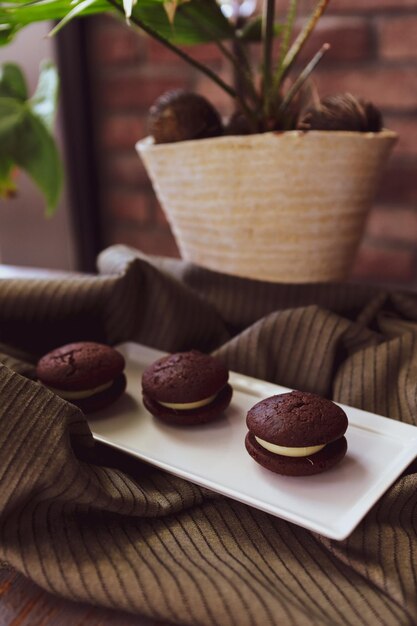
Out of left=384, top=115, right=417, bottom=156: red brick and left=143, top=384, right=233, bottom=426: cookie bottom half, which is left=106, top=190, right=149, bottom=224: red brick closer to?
left=384, top=115, right=417, bottom=156: red brick

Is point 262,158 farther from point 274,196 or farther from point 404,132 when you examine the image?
point 404,132

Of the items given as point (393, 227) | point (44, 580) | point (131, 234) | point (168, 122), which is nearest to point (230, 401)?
point (44, 580)

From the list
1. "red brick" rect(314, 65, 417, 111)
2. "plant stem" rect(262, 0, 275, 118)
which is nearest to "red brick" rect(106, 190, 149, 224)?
"red brick" rect(314, 65, 417, 111)

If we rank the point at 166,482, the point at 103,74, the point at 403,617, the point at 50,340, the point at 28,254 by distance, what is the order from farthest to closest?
the point at 28,254, the point at 103,74, the point at 50,340, the point at 166,482, the point at 403,617

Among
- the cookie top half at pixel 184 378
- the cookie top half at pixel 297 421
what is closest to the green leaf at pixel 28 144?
the cookie top half at pixel 184 378

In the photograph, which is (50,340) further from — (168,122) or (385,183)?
(385,183)

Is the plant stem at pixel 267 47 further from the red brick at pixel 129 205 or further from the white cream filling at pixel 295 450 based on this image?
the red brick at pixel 129 205
